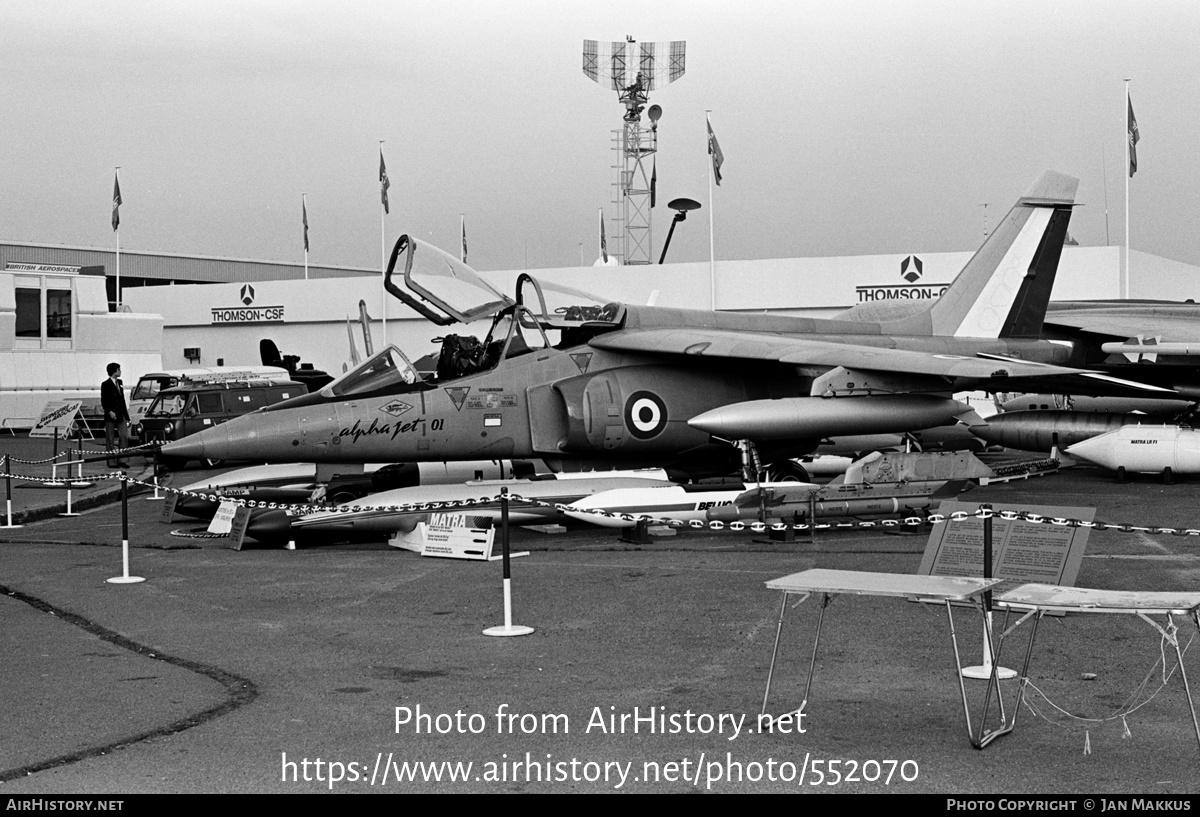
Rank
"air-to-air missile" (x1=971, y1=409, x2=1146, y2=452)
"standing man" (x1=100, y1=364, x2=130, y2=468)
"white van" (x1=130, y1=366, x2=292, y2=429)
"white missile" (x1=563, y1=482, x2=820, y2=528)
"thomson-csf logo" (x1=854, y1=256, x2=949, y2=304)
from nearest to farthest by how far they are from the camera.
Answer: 1. "white missile" (x1=563, y1=482, x2=820, y2=528)
2. "air-to-air missile" (x1=971, y1=409, x2=1146, y2=452)
3. "standing man" (x1=100, y1=364, x2=130, y2=468)
4. "white van" (x1=130, y1=366, x2=292, y2=429)
5. "thomson-csf logo" (x1=854, y1=256, x2=949, y2=304)

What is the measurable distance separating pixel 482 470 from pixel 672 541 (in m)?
3.84

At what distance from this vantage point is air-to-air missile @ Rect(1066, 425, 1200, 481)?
1605 centimetres

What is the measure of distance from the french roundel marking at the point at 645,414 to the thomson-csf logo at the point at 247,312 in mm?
30531

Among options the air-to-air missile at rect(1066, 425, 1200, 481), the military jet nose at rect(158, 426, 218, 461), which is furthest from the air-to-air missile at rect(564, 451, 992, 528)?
the air-to-air missile at rect(1066, 425, 1200, 481)

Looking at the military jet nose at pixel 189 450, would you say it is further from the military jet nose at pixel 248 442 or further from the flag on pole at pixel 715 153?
the flag on pole at pixel 715 153

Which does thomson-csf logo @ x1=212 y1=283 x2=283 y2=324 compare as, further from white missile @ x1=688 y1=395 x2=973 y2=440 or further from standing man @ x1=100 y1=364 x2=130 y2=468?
white missile @ x1=688 y1=395 x2=973 y2=440

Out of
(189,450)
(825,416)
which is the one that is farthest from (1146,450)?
(189,450)

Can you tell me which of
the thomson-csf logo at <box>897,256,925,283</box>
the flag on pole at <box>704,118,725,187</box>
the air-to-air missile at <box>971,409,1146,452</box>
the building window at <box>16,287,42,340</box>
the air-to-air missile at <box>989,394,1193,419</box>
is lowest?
the air-to-air missile at <box>971,409,1146,452</box>

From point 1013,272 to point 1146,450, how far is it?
3104mm

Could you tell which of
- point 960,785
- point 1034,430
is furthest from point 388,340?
point 960,785

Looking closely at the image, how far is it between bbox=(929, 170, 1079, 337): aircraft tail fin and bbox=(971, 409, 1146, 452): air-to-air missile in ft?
5.74

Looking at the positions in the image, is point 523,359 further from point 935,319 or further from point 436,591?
point 935,319

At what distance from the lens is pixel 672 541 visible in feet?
38.3

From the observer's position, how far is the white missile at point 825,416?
1256 cm
